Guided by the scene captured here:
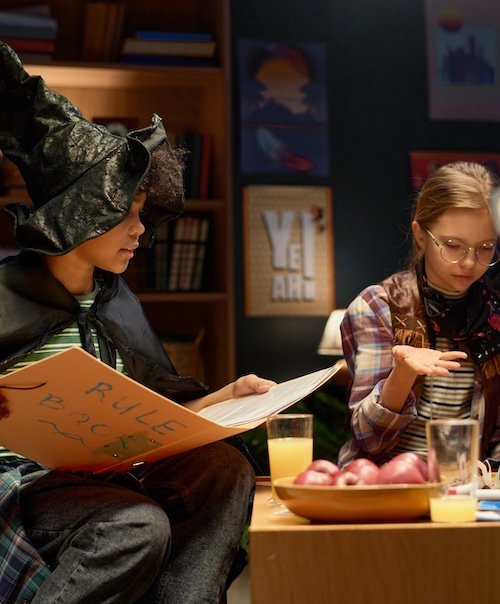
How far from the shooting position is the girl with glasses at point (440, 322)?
1.93 metres

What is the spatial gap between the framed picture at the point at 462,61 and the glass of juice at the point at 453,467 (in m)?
3.24

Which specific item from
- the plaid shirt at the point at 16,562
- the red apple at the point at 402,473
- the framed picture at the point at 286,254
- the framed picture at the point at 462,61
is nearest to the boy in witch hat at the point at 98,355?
the plaid shirt at the point at 16,562

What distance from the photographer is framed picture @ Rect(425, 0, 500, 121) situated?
423 centimetres

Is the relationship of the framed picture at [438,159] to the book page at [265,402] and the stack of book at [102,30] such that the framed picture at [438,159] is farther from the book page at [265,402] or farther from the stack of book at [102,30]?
the book page at [265,402]

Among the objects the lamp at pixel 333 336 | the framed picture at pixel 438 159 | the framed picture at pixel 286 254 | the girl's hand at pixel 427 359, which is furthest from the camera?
the framed picture at pixel 438 159

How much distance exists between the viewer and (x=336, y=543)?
45.0 inches

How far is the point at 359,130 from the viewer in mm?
4176

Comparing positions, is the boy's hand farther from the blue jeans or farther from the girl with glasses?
the girl with glasses

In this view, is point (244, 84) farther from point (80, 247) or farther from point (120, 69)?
point (80, 247)

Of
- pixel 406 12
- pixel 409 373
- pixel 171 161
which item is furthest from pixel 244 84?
pixel 409 373

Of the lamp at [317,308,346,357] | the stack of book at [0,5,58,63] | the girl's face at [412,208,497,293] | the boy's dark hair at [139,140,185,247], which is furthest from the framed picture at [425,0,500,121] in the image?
the boy's dark hair at [139,140,185,247]

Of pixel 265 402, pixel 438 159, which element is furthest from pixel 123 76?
pixel 265 402

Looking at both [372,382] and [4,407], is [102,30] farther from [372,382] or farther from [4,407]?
[4,407]

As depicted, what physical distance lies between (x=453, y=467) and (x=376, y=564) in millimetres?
154
